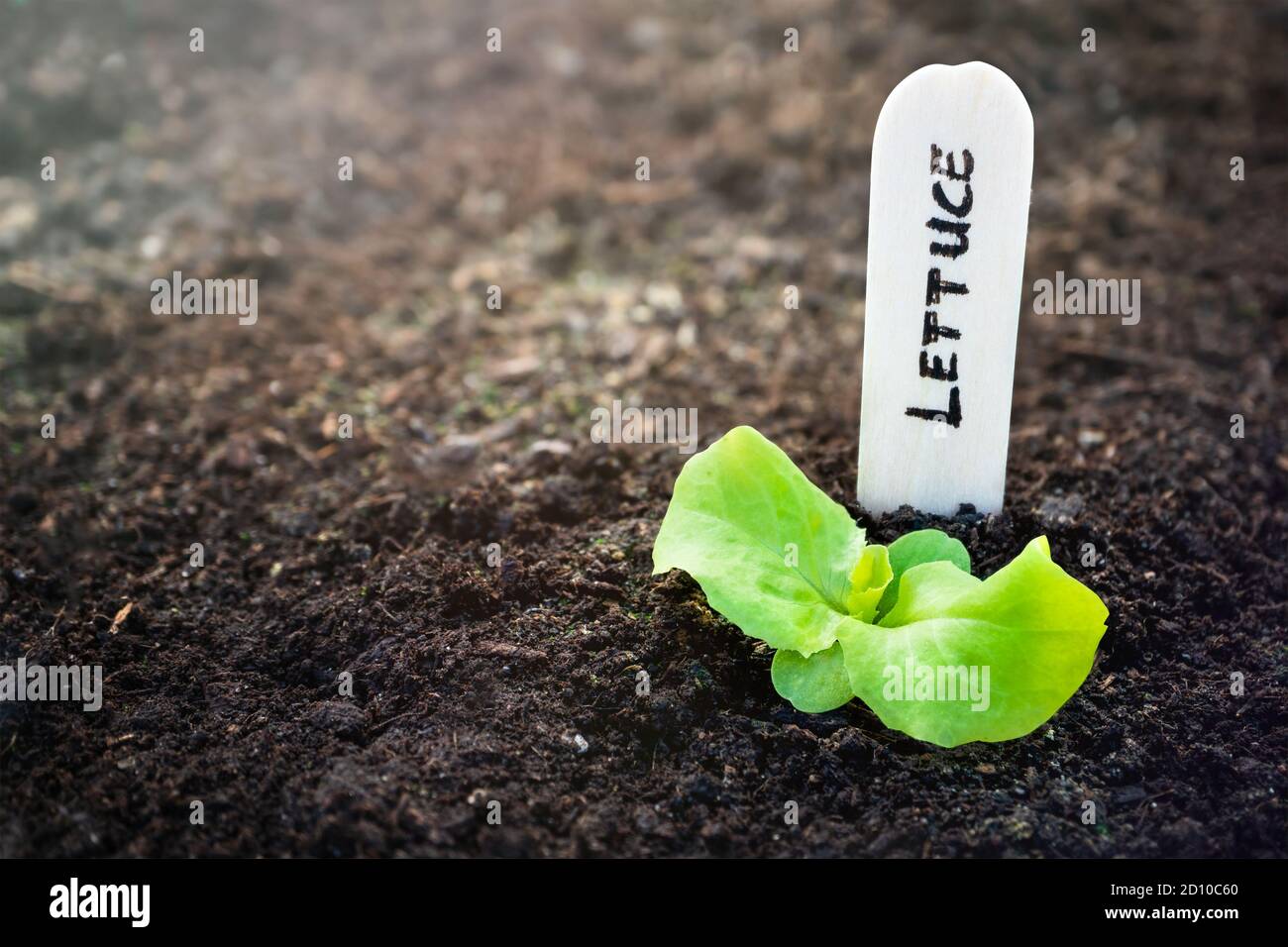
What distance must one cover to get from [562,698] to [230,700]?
1.88 feet

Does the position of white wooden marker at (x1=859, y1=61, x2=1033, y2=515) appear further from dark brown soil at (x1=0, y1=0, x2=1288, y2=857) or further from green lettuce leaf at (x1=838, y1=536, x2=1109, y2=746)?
green lettuce leaf at (x1=838, y1=536, x2=1109, y2=746)

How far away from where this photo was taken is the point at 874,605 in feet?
6.23

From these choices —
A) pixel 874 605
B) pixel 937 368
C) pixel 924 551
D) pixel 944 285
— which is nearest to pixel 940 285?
pixel 944 285

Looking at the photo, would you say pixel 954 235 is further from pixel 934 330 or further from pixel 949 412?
pixel 949 412

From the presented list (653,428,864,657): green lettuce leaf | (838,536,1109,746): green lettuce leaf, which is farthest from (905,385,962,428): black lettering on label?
(838,536,1109,746): green lettuce leaf

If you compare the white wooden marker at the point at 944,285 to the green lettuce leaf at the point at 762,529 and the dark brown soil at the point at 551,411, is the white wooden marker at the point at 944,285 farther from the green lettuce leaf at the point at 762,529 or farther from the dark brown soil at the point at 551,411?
the green lettuce leaf at the point at 762,529

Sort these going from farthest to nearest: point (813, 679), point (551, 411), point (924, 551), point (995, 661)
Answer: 1. point (551, 411)
2. point (924, 551)
3. point (813, 679)
4. point (995, 661)

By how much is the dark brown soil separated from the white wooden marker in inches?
6.4

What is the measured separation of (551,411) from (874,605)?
1.26 metres

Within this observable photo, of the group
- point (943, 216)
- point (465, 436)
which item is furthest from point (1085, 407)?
point (465, 436)

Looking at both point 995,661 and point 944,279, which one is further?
point 944,279

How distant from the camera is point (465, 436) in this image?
2803 mm

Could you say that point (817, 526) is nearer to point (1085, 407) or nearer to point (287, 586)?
point (287, 586)

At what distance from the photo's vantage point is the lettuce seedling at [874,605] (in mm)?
1728
